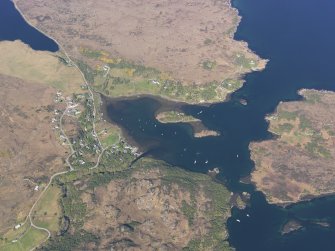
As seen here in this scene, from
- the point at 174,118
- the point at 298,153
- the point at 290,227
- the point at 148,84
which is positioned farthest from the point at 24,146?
the point at 298,153

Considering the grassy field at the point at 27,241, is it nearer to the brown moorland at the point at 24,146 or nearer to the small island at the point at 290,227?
the brown moorland at the point at 24,146

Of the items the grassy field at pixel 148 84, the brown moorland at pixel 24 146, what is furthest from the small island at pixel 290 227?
the brown moorland at pixel 24 146

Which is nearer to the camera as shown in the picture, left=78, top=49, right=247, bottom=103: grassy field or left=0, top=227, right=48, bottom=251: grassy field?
left=0, top=227, right=48, bottom=251: grassy field

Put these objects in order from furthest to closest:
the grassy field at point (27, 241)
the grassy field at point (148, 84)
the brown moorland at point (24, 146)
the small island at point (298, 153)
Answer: the grassy field at point (148, 84) → the small island at point (298, 153) → the brown moorland at point (24, 146) → the grassy field at point (27, 241)

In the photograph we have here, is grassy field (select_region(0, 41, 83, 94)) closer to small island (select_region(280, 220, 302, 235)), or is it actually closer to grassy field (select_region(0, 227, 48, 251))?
grassy field (select_region(0, 227, 48, 251))

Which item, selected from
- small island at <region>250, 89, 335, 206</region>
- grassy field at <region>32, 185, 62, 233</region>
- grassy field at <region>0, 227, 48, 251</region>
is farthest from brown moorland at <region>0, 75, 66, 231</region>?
small island at <region>250, 89, 335, 206</region>

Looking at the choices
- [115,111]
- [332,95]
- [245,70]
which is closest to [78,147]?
[115,111]

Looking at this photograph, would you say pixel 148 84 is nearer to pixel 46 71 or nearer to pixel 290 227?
pixel 46 71

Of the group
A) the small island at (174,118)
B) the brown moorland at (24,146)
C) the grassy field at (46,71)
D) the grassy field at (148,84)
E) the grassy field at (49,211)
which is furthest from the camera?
the grassy field at (46,71)

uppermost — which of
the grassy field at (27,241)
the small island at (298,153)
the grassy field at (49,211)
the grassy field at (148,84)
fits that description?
the small island at (298,153)
